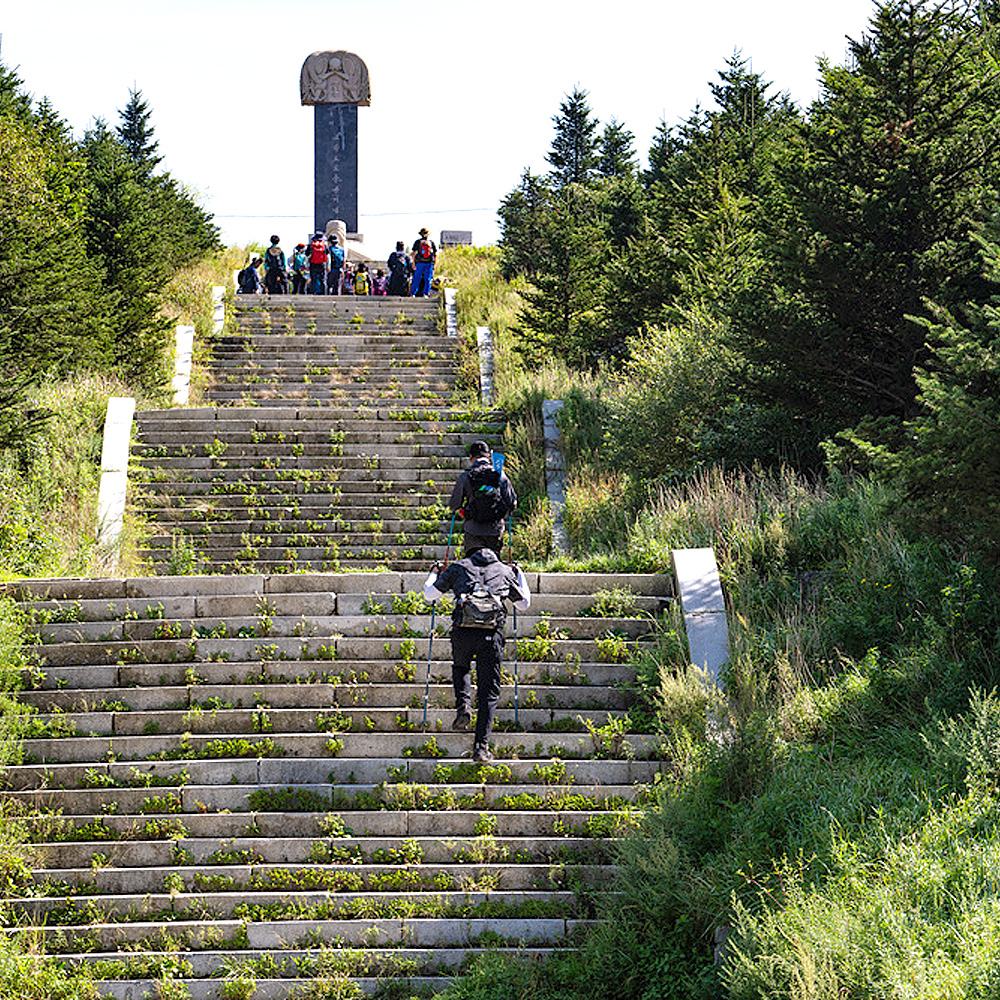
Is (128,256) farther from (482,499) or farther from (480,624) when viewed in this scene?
(480,624)

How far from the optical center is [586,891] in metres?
8.17

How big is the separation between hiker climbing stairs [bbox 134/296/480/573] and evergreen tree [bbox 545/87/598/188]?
16.9m

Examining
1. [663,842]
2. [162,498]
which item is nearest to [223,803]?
[663,842]

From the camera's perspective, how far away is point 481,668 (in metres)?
8.89

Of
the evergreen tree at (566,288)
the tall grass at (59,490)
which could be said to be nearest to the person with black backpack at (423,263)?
the evergreen tree at (566,288)

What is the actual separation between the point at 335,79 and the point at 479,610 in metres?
29.8

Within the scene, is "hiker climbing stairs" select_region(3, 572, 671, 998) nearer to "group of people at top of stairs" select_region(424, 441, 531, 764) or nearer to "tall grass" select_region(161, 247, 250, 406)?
"group of people at top of stairs" select_region(424, 441, 531, 764)

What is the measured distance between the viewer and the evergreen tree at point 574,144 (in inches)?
1478

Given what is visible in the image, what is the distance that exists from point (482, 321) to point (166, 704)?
16529 millimetres

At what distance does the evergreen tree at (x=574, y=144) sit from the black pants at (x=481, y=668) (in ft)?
101

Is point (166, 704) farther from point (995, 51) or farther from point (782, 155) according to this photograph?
point (995, 51)

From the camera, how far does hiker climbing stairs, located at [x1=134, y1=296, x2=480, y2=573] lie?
1543cm

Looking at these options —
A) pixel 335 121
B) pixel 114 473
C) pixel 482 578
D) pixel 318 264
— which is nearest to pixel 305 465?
pixel 114 473

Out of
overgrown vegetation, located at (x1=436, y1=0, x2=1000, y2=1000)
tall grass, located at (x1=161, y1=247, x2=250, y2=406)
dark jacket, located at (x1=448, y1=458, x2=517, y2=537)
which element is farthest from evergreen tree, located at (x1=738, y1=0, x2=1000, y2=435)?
tall grass, located at (x1=161, y1=247, x2=250, y2=406)
